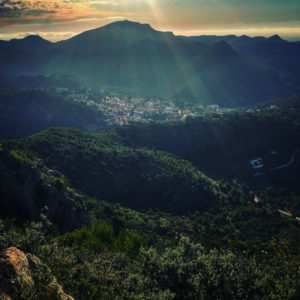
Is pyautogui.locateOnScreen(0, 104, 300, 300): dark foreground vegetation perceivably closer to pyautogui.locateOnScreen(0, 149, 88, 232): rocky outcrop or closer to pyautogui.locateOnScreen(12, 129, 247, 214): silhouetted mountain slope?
pyautogui.locateOnScreen(0, 149, 88, 232): rocky outcrop

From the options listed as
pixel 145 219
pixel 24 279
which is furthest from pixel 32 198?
pixel 24 279

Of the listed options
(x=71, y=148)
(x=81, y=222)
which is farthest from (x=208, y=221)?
(x=71, y=148)

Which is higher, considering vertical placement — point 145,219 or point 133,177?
point 133,177

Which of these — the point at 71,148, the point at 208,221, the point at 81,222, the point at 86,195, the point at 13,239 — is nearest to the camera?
the point at 13,239

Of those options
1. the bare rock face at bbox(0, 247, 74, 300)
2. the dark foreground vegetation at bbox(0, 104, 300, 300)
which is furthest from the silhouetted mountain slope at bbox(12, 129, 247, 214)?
the bare rock face at bbox(0, 247, 74, 300)

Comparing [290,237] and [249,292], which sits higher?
[249,292]

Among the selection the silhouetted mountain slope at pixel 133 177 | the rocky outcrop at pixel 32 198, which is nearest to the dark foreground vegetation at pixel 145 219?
the rocky outcrop at pixel 32 198

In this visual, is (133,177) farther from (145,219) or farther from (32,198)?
(32,198)

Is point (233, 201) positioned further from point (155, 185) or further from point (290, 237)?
point (290, 237)
